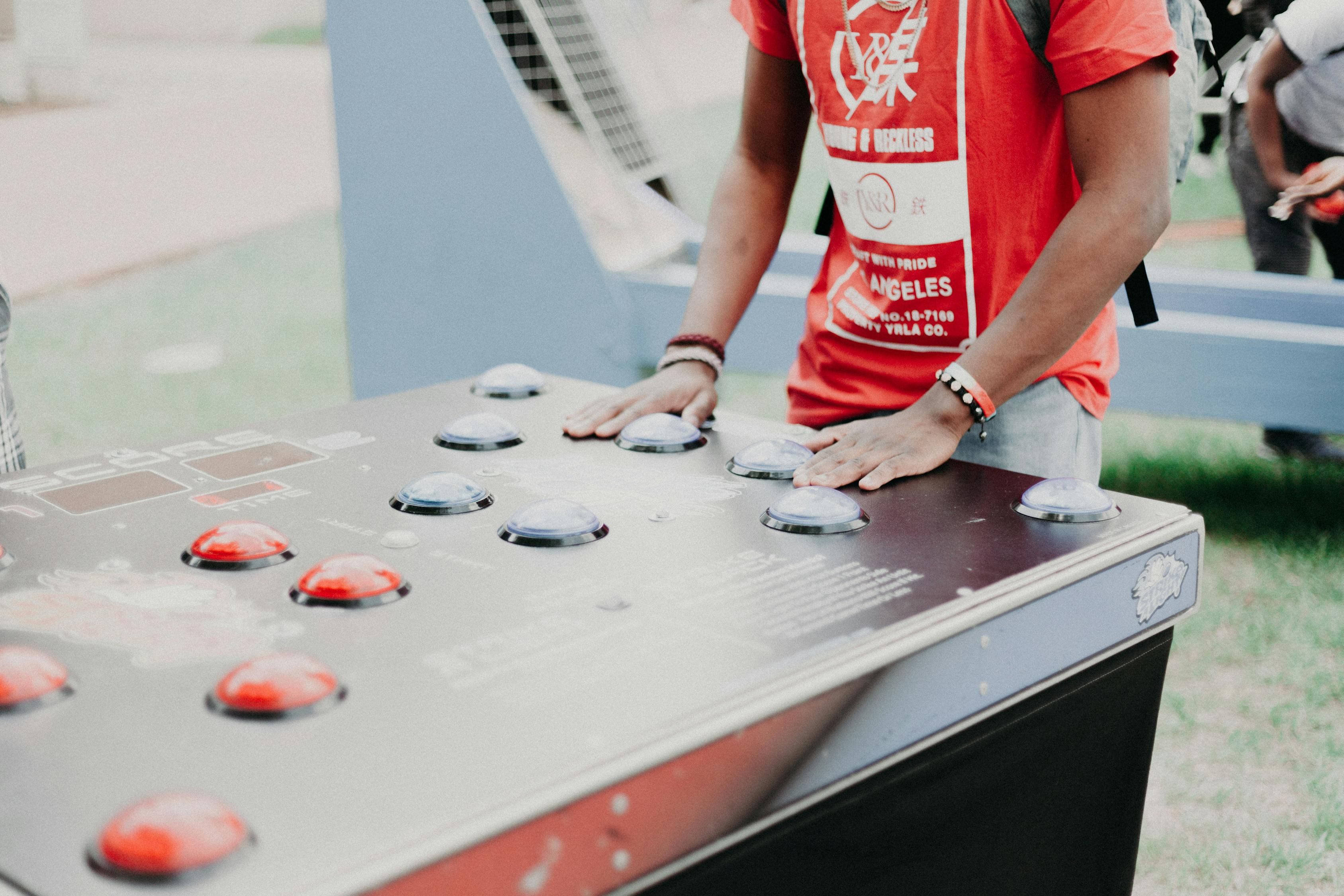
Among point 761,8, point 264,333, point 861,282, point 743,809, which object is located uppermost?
point 761,8

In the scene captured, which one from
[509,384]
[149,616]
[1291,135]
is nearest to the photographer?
[149,616]

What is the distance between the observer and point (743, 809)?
0.60 m

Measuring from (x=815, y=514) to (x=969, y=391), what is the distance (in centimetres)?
29

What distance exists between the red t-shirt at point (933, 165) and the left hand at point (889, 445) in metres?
0.16

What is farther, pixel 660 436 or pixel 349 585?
pixel 660 436

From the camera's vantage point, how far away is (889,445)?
3.26ft

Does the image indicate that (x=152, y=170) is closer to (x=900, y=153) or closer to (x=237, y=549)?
(x=900, y=153)

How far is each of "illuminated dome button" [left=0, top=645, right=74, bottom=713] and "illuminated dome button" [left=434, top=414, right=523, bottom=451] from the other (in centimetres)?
45

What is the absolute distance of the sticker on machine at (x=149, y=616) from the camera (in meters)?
0.66

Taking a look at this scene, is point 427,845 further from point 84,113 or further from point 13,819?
point 84,113

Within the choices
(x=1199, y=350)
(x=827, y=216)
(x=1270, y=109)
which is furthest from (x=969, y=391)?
(x=1270, y=109)

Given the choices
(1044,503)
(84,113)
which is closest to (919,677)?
(1044,503)

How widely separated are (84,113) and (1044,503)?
7783 mm

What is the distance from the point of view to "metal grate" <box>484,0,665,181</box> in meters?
2.86
